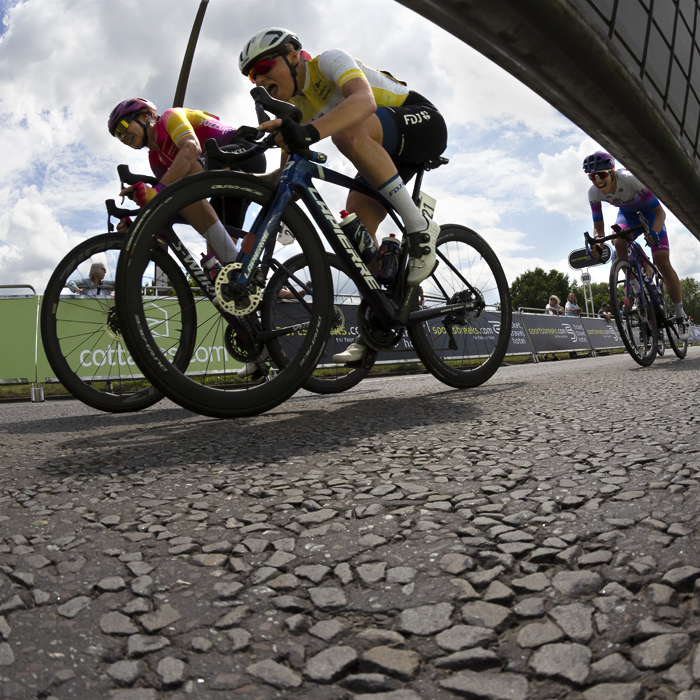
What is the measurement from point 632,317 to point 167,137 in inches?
212

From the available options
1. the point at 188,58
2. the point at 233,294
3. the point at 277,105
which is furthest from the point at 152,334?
the point at 188,58

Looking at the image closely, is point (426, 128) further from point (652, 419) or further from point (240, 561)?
point (240, 561)

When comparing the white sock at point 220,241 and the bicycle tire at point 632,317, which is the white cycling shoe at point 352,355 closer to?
the white sock at point 220,241

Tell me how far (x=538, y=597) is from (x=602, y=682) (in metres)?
0.19

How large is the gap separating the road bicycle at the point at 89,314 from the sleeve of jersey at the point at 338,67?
4.27 feet

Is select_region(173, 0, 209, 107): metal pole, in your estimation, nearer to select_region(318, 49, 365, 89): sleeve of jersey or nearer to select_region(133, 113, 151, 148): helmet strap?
select_region(133, 113, 151, 148): helmet strap

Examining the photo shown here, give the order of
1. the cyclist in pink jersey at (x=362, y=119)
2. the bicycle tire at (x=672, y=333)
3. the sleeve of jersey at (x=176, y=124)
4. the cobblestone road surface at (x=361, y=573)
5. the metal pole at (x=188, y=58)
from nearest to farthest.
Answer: the cobblestone road surface at (x=361, y=573), the cyclist in pink jersey at (x=362, y=119), the sleeve of jersey at (x=176, y=124), the bicycle tire at (x=672, y=333), the metal pole at (x=188, y=58)

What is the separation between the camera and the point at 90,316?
4.20 m

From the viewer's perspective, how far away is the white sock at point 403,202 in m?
3.15

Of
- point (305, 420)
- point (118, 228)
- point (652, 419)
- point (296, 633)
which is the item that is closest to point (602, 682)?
point (296, 633)

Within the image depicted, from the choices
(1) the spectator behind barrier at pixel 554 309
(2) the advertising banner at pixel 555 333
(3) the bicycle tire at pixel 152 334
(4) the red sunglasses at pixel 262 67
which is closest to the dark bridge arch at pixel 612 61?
(4) the red sunglasses at pixel 262 67

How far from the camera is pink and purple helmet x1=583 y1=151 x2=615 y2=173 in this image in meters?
6.55

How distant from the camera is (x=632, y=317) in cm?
662

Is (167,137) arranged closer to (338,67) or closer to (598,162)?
(338,67)
